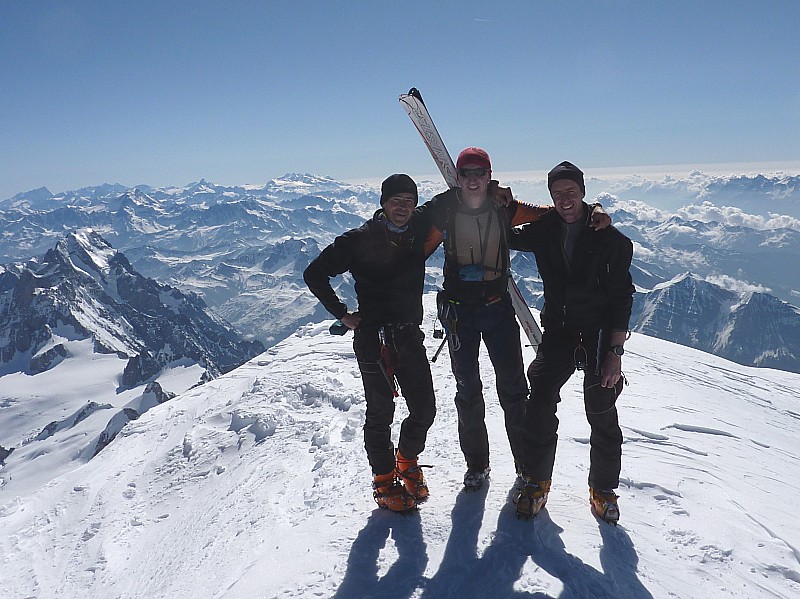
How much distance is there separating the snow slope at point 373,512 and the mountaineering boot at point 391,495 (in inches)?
6.2

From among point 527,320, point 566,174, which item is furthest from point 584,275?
point 527,320

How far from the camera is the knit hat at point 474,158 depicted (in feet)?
20.2

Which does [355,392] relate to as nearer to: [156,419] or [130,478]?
[130,478]

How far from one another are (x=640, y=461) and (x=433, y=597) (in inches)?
226

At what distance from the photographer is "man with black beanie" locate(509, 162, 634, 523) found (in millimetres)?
5762

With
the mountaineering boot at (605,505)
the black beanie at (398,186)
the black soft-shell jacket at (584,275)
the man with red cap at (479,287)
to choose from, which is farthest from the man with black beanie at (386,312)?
the mountaineering boot at (605,505)

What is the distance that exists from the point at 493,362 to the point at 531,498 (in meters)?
1.87

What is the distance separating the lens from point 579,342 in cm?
613

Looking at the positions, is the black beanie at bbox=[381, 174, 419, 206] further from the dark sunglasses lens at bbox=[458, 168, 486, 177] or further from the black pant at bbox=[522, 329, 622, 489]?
the black pant at bbox=[522, 329, 622, 489]

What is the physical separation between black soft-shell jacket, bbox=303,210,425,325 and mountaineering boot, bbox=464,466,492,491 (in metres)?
2.54

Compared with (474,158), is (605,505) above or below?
below

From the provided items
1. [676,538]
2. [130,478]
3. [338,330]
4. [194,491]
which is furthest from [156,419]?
[676,538]

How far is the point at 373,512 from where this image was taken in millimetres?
6891

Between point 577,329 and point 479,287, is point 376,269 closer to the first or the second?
point 479,287
